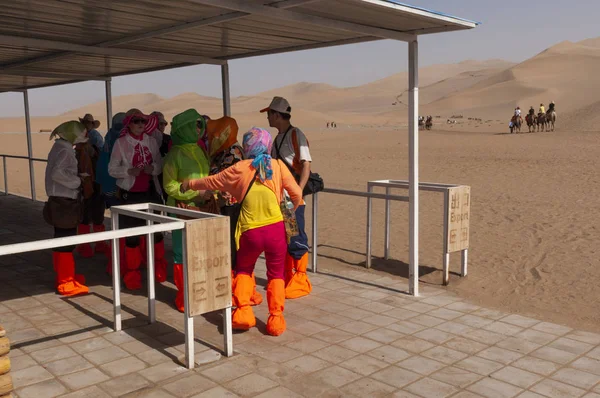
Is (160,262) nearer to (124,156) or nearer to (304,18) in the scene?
(124,156)

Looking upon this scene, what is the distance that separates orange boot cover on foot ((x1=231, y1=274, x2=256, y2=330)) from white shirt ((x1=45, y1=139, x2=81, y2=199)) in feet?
6.97

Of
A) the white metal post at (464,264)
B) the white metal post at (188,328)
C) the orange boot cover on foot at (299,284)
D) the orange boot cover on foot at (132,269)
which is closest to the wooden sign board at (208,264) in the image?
the white metal post at (188,328)

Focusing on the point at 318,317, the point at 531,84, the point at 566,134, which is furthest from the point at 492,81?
the point at 318,317

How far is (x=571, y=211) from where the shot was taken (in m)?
11.1

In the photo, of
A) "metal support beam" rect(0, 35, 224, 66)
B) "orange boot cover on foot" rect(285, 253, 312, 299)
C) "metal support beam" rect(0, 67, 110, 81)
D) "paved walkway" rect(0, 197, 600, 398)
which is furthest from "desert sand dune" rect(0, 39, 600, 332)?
"metal support beam" rect(0, 67, 110, 81)

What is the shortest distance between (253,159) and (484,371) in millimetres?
2244

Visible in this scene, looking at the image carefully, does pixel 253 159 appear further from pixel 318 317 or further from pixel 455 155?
pixel 455 155

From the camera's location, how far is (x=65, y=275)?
6035 millimetres

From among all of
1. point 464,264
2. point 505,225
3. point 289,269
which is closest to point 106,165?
point 289,269

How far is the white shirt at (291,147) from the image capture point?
18.7 ft

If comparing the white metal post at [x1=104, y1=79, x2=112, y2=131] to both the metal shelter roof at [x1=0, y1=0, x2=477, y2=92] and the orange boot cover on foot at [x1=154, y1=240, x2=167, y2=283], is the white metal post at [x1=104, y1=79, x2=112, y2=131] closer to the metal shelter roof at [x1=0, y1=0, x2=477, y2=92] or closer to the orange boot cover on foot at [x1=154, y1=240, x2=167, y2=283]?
the metal shelter roof at [x1=0, y1=0, x2=477, y2=92]

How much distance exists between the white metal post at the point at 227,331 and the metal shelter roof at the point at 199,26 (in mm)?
2205

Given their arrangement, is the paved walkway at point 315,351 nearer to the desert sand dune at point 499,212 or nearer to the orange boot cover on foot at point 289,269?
the orange boot cover on foot at point 289,269

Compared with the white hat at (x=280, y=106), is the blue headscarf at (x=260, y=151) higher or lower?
lower
